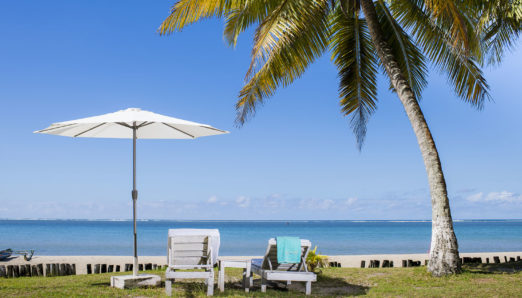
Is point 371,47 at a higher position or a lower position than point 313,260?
higher

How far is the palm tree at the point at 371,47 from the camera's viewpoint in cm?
891

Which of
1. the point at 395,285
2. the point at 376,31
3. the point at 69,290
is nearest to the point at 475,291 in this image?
the point at 395,285

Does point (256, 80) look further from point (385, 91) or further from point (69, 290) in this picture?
point (69, 290)

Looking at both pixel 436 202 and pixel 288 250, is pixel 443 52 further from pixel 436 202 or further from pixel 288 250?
pixel 288 250

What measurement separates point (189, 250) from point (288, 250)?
1.48 metres

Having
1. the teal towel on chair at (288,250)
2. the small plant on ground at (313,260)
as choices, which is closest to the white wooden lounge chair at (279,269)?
the teal towel on chair at (288,250)

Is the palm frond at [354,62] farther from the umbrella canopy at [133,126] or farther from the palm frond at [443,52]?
the umbrella canopy at [133,126]

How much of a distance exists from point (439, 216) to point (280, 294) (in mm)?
3719

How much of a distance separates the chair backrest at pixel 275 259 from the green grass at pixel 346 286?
35 cm

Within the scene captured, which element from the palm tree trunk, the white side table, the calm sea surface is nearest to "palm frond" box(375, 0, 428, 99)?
the palm tree trunk

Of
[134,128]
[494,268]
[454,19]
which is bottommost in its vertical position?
[494,268]

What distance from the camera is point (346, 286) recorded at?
309 inches

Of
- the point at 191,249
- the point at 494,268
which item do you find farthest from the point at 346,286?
the point at 494,268

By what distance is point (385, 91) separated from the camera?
1250 centimetres
